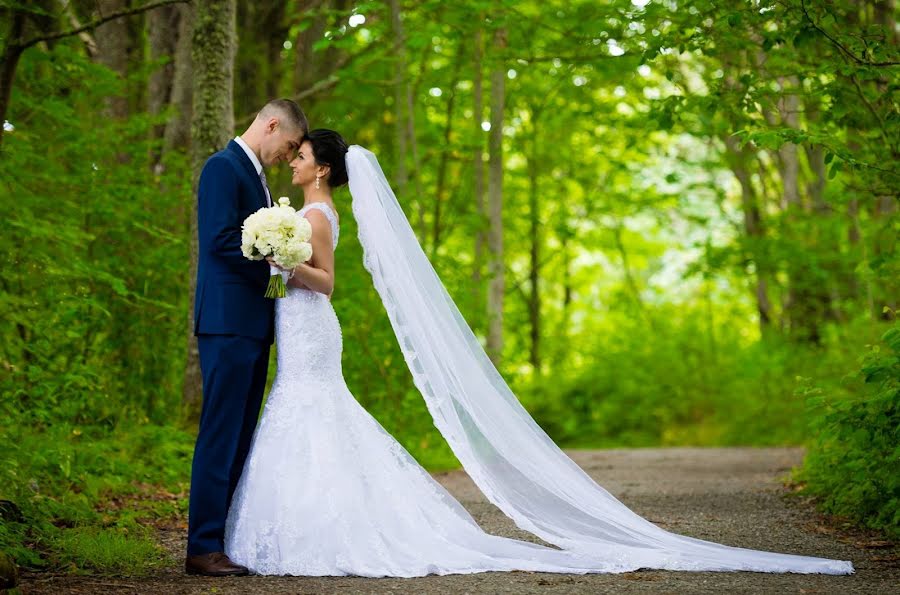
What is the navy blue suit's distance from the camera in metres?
5.19

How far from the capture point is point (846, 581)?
4977 millimetres

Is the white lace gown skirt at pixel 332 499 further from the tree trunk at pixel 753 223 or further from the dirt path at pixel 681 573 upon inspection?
the tree trunk at pixel 753 223

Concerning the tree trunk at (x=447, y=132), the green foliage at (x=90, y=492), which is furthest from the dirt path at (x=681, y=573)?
the tree trunk at (x=447, y=132)

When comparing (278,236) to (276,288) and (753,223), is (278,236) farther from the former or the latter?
(753,223)

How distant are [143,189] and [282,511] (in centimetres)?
484

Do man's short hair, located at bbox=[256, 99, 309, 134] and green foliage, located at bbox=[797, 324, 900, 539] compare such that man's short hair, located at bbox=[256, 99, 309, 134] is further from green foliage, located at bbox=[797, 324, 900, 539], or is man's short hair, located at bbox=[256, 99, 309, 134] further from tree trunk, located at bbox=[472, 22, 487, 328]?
tree trunk, located at bbox=[472, 22, 487, 328]

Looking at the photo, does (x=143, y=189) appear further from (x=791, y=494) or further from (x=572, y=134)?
(x=572, y=134)

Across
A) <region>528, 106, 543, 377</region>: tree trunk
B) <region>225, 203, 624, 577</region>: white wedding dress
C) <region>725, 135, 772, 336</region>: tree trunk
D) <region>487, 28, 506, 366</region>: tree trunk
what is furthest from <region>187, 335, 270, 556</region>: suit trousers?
<region>528, 106, 543, 377</region>: tree trunk

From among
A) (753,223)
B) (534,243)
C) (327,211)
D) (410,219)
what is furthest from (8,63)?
(534,243)

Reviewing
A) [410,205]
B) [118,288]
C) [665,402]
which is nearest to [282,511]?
[118,288]

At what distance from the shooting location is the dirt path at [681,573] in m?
4.75

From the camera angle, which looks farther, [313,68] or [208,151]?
[313,68]

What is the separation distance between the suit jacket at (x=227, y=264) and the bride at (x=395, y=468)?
29 cm

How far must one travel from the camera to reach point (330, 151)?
18.8 feet
